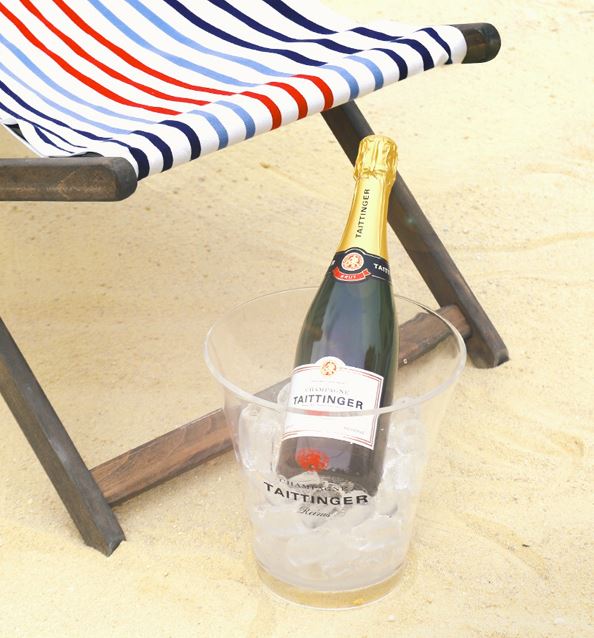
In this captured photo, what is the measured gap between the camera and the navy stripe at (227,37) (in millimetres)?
1565

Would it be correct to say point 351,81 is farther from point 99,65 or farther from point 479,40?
point 99,65

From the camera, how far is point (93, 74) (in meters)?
1.66

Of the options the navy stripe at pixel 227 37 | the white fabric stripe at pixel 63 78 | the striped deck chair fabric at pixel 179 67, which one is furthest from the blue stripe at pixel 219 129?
the navy stripe at pixel 227 37

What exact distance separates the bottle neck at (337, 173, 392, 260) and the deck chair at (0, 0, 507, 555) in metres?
0.15

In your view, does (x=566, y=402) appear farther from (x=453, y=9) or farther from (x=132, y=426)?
(x=453, y=9)

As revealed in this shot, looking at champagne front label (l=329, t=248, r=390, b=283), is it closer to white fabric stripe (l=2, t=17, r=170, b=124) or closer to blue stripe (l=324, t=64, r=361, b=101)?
blue stripe (l=324, t=64, r=361, b=101)

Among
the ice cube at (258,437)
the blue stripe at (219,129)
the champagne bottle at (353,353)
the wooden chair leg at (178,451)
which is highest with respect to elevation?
the blue stripe at (219,129)

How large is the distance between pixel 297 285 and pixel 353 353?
714 millimetres

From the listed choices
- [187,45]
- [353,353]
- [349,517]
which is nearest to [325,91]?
[353,353]

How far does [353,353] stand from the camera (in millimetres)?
1282

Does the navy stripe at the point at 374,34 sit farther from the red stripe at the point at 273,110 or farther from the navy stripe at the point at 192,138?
the navy stripe at the point at 192,138

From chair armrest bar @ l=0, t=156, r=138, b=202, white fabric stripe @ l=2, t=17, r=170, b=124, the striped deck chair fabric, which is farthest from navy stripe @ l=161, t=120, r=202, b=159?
white fabric stripe @ l=2, t=17, r=170, b=124

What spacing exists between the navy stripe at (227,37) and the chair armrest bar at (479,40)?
23 cm

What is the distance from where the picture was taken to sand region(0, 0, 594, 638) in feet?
4.28
